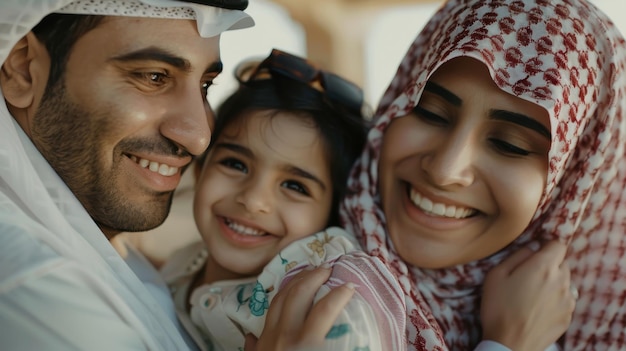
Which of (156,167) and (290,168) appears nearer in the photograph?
(156,167)

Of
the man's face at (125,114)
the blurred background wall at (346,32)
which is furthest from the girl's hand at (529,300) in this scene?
the blurred background wall at (346,32)

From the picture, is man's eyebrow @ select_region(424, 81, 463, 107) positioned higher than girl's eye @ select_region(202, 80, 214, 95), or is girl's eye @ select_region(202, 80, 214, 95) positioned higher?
man's eyebrow @ select_region(424, 81, 463, 107)

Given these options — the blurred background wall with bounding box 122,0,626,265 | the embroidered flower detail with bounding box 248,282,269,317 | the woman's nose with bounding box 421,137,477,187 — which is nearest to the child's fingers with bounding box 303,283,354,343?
the embroidered flower detail with bounding box 248,282,269,317

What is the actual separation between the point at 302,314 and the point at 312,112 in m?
0.83

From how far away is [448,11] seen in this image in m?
A: 1.97

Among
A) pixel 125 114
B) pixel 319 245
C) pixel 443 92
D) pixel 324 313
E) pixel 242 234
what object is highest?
pixel 443 92

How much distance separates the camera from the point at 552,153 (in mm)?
1641

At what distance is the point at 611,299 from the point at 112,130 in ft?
4.69

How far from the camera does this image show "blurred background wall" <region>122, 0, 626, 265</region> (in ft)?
21.0

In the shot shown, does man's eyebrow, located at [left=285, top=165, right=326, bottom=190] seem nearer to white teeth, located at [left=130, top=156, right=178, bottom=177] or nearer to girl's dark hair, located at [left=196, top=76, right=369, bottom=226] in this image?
girl's dark hair, located at [left=196, top=76, right=369, bottom=226]

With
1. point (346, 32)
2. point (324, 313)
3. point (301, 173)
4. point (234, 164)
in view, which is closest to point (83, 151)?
point (234, 164)

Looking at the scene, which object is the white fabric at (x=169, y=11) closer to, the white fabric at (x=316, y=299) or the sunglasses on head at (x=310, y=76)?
the sunglasses on head at (x=310, y=76)

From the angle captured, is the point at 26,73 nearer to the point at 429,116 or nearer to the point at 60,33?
the point at 60,33

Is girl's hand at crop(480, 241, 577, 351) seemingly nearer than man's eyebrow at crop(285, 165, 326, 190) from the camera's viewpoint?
Yes
